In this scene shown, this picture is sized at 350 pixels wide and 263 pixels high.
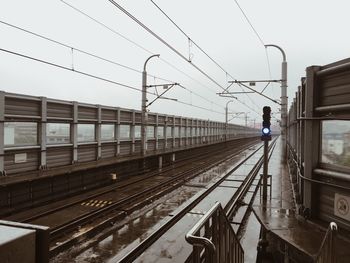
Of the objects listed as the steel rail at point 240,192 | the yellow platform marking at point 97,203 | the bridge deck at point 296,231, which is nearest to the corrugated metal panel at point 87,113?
the yellow platform marking at point 97,203

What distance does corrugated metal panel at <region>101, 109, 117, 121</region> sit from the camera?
17.7m

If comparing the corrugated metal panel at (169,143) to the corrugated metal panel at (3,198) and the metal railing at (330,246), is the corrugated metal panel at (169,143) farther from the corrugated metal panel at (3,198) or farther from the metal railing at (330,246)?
the metal railing at (330,246)

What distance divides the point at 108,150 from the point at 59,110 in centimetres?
516

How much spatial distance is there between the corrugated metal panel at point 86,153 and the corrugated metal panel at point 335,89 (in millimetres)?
12150

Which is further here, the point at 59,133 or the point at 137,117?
the point at 137,117

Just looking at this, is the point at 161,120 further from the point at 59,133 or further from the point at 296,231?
the point at 296,231

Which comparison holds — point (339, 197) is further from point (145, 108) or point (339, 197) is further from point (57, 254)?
point (145, 108)

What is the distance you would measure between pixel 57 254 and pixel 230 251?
15.4 ft

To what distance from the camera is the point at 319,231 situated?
247 inches

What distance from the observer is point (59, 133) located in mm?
14273

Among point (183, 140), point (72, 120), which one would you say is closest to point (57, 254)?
point (72, 120)

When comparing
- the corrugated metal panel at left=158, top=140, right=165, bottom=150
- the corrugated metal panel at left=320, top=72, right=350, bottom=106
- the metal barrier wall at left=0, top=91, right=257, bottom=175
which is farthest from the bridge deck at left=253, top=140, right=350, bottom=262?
the corrugated metal panel at left=158, top=140, right=165, bottom=150

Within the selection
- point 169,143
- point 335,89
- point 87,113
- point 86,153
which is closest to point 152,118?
point 169,143

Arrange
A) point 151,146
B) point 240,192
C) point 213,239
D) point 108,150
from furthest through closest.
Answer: point 151,146, point 108,150, point 240,192, point 213,239
